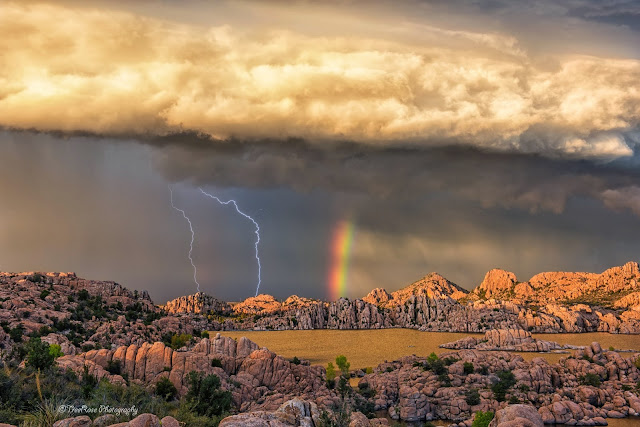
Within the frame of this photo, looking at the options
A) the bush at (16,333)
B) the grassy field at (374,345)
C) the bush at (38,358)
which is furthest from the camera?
the grassy field at (374,345)

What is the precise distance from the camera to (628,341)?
15200 centimetres

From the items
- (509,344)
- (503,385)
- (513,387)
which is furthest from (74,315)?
(509,344)

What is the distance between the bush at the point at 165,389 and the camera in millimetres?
48875

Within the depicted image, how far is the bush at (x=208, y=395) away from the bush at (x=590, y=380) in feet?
159

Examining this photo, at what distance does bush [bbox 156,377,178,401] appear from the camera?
48.9 metres

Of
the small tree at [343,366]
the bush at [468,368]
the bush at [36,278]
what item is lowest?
the small tree at [343,366]

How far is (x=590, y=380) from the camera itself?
70125mm

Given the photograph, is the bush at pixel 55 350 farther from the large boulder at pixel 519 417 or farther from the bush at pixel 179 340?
the large boulder at pixel 519 417

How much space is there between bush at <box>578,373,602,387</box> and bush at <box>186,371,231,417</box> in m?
48.4

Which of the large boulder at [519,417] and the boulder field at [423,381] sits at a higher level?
the large boulder at [519,417]

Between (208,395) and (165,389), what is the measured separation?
603 centimetres

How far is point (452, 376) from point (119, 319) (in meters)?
55.7

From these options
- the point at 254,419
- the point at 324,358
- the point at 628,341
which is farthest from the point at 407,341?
the point at 254,419

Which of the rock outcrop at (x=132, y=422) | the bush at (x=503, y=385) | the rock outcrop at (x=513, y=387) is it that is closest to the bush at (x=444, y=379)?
the rock outcrop at (x=513, y=387)
